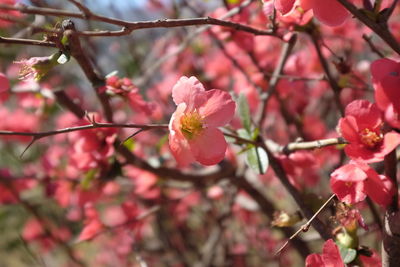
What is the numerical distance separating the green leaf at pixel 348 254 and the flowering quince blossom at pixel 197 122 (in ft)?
0.90

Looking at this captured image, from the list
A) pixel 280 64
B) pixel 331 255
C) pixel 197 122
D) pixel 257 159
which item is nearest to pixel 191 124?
pixel 197 122

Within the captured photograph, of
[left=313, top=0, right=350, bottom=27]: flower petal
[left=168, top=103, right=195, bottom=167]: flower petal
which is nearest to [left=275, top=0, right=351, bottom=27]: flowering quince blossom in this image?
[left=313, top=0, right=350, bottom=27]: flower petal

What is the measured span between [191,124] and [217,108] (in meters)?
0.05

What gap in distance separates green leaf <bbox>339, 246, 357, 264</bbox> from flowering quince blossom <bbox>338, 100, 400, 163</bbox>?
19 cm

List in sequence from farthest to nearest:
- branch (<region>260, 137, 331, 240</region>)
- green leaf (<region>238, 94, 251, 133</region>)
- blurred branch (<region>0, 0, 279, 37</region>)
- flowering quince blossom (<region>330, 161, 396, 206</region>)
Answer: green leaf (<region>238, 94, 251, 133</region>) → branch (<region>260, 137, 331, 240</region>) → flowering quince blossom (<region>330, 161, 396, 206</region>) → blurred branch (<region>0, 0, 279, 37</region>)

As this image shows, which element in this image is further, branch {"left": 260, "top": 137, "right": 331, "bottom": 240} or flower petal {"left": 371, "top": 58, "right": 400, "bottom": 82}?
branch {"left": 260, "top": 137, "right": 331, "bottom": 240}

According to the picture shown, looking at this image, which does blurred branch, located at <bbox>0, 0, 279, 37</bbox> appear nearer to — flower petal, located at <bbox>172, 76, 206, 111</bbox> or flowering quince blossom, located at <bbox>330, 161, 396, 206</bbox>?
flower petal, located at <bbox>172, 76, 206, 111</bbox>

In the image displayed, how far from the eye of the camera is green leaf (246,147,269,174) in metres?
0.91

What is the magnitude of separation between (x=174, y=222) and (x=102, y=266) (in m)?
0.99

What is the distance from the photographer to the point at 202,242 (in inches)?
111

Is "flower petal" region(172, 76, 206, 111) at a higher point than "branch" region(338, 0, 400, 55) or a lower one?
lower

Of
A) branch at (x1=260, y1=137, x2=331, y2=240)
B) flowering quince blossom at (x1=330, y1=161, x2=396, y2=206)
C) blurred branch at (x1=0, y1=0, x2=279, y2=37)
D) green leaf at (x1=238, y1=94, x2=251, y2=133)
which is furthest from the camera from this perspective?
green leaf at (x1=238, y1=94, x2=251, y2=133)

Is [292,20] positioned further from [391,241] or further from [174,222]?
[174,222]

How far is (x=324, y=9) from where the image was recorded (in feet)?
2.35
